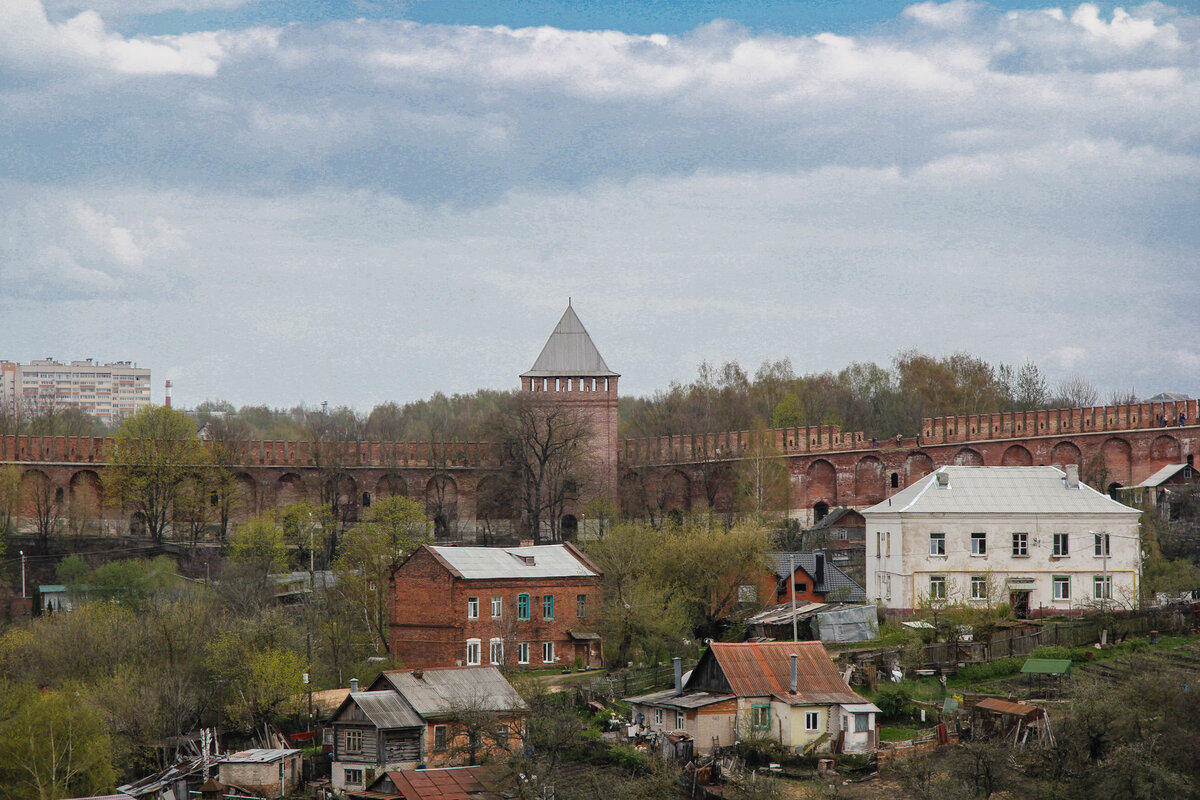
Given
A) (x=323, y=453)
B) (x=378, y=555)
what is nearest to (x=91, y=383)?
(x=323, y=453)

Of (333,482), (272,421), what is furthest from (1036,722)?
(272,421)

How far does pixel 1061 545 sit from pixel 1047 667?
29.4 ft

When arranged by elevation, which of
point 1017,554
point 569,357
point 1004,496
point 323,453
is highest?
point 569,357

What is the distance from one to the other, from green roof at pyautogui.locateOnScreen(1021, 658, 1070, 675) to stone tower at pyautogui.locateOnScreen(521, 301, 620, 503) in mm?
26160

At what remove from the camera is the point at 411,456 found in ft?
205

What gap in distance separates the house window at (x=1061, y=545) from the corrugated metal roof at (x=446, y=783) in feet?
58.9

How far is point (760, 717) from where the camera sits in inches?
1271

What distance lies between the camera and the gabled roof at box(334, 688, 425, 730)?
107 ft

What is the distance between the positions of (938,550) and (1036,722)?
12641 mm

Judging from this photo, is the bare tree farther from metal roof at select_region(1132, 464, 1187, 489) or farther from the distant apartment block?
the distant apartment block

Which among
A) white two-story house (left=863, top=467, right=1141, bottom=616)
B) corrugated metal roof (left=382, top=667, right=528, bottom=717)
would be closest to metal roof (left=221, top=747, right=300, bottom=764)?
corrugated metal roof (left=382, top=667, right=528, bottom=717)

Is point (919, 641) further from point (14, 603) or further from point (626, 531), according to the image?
point (14, 603)

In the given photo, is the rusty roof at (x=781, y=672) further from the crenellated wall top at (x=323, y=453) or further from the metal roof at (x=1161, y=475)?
the crenellated wall top at (x=323, y=453)

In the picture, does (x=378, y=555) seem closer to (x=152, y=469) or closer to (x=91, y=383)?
(x=152, y=469)
